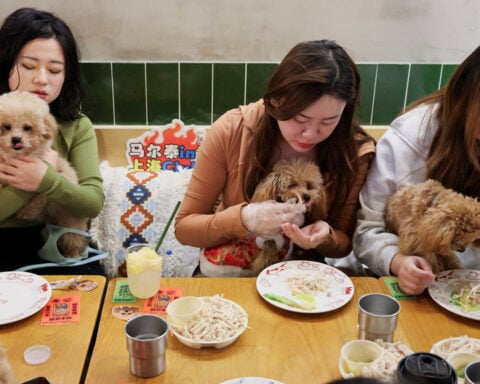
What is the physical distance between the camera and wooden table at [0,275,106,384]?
3.55 feet

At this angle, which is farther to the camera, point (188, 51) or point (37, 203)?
point (188, 51)

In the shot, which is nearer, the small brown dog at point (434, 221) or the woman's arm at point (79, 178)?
the small brown dog at point (434, 221)

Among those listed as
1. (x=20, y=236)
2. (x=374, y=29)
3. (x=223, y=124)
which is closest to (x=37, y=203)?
(x=20, y=236)

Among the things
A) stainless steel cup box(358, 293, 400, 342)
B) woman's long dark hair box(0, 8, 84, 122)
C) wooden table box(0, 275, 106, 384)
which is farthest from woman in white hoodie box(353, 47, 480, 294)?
woman's long dark hair box(0, 8, 84, 122)

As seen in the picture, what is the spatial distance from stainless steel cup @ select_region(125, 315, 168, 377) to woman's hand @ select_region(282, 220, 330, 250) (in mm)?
579

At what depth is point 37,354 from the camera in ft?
3.72

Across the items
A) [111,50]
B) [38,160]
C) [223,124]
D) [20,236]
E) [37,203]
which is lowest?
[20,236]

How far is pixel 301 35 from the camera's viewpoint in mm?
2605

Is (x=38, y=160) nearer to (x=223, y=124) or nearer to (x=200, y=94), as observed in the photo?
(x=223, y=124)

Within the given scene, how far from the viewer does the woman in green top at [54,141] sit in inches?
69.8

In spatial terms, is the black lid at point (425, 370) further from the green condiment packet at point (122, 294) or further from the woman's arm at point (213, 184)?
the woman's arm at point (213, 184)

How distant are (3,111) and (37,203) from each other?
351 mm

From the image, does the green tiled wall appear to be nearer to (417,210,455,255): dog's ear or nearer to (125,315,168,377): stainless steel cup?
(417,210,455,255): dog's ear

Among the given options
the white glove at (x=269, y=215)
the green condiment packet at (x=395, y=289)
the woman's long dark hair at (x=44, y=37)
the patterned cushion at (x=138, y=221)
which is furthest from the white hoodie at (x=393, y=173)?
the woman's long dark hair at (x=44, y=37)
